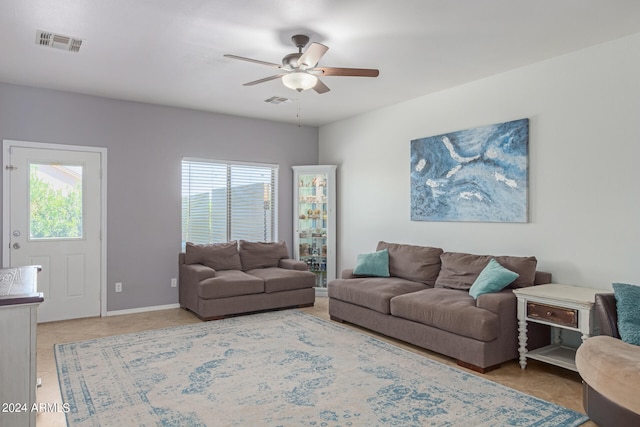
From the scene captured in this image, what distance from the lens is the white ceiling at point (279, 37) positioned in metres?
3.06

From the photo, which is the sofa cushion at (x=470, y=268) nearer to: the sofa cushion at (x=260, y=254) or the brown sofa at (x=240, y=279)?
the brown sofa at (x=240, y=279)

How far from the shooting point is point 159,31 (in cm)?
344

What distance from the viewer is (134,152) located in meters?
5.65

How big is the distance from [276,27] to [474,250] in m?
3.18

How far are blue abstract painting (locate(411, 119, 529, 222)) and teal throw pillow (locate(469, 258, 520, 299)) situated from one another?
70 centimetres

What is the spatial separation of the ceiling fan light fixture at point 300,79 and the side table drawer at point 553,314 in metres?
2.61

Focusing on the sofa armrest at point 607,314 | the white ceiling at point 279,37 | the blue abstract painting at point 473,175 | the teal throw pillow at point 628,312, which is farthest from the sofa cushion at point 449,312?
the white ceiling at point 279,37

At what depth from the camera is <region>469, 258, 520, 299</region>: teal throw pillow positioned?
3.88 meters

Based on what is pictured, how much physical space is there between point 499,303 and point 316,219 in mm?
3762

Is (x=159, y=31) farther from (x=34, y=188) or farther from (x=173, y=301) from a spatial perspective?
(x=173, y=301)

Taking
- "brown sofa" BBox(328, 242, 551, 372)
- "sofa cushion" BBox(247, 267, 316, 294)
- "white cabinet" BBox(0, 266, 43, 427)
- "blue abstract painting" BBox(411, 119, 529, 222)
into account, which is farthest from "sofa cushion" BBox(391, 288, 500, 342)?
"white cabinet" BBox(0, 266, 43, 427)

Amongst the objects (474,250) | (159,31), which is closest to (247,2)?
(159,31)

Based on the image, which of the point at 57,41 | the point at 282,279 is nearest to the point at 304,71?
the point at 57,41

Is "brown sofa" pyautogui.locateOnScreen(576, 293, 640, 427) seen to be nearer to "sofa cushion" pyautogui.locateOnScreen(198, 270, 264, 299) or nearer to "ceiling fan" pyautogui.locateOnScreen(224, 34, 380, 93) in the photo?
"ceiling fan" pyautogui.locateOnScreen(224, 34, 380, 93)
